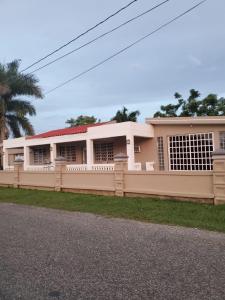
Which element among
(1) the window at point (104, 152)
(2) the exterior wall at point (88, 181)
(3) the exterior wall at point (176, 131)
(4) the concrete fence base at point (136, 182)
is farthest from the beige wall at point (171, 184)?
(1) the window at point (104, 152)

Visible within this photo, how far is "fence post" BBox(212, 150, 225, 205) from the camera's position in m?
10.1

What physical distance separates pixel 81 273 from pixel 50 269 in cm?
52

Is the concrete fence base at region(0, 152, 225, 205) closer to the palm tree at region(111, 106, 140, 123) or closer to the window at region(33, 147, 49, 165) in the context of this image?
the window at region(33, 147, 49, 165)

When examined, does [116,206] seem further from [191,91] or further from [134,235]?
[191,91]

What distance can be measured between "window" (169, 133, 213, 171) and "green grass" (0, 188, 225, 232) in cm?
596

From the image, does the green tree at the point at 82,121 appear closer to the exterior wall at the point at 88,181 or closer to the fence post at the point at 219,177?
the exterior wall at the point at 88,181

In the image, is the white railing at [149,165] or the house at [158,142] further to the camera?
the white railing at [149,165]

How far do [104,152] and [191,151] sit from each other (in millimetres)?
6143

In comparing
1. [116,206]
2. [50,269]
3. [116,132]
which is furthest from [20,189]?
[50,269]

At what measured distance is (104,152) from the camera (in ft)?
69.8

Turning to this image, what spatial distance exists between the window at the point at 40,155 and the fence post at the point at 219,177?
16.1 meters

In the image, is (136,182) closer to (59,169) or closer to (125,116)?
(59,169)

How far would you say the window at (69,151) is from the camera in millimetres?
23078

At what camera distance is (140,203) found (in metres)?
11.2
